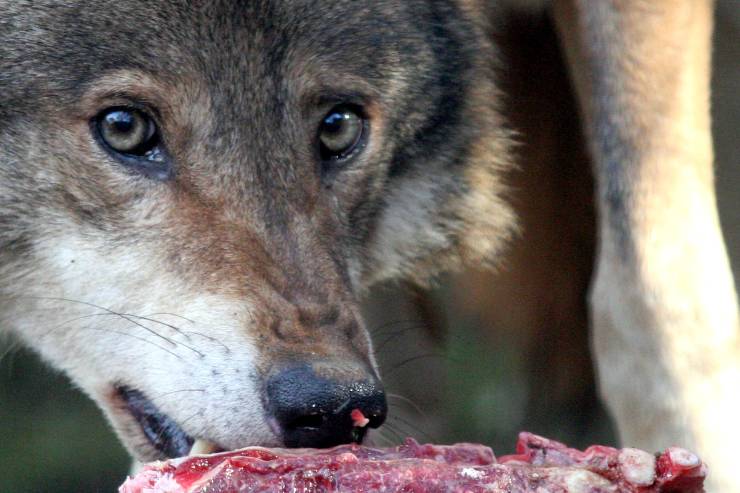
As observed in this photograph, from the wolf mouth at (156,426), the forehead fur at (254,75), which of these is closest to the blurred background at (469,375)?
the forehead fur at (254,75)

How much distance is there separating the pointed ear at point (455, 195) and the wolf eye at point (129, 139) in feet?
2.32

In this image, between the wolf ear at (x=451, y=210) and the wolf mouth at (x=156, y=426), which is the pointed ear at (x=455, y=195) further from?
the wolf mouth at (x=156, y=426)

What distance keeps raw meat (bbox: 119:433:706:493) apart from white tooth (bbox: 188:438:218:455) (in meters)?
0.19

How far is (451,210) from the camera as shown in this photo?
321 centimetres

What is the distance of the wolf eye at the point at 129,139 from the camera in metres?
2.40

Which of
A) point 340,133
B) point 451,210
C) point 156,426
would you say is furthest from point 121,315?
point 451,210

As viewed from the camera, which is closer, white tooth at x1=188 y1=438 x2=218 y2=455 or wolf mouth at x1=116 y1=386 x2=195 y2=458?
white tooth at x1=188 y1=438 x2=218 y2=455

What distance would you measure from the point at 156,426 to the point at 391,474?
67 cm

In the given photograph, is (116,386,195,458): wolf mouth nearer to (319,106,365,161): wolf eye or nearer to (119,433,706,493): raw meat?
(119,433,706,493): raw meat

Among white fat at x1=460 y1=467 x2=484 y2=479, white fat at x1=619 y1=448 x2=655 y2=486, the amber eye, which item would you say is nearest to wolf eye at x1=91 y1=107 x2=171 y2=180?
the amber eye

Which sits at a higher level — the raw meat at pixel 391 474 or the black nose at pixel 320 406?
the black nose at pixel 320 406

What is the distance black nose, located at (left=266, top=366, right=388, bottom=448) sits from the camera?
1.96 m

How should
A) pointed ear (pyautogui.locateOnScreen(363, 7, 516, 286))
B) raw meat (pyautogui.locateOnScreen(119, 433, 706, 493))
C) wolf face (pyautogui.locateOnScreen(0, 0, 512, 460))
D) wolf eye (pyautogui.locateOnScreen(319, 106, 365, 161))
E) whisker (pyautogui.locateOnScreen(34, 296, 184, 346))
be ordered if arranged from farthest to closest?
pointed ear (pyautogui.locateOnScreen(363, 7, 516, 286))
wolf eye (pyautogui.locateOnScreen(319, 106, 365, 161))
whisker (pyautogui.locateOnScreen(34, 296, 184, 346))
wolf face (pyautogui.locateOnScreen(0, 0, 512, 460))
raw meat (pyautogui.locateOnScreen(119, 433, 706, 493))

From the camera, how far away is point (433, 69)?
2.89 metres
